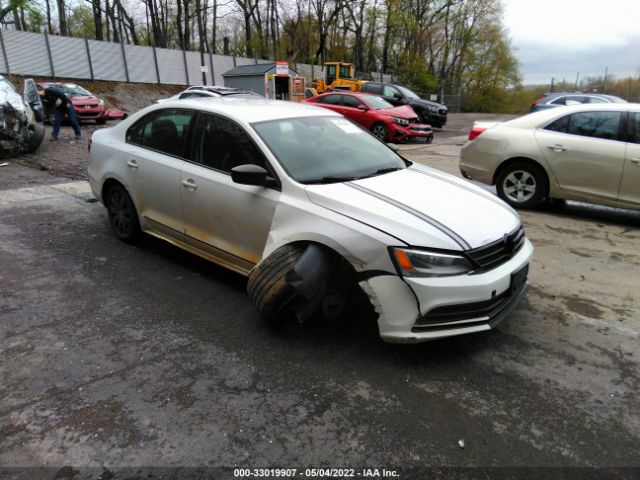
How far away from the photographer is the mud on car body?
1009 cm

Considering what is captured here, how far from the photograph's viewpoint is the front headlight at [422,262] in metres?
2.90

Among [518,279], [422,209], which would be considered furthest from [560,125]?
[422,209]

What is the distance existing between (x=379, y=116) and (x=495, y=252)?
499 inches

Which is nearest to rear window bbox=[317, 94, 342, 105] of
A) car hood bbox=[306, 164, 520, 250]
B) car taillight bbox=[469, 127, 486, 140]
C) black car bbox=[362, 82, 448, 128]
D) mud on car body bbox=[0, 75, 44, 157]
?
black car bbox=[362, 82, 448, 128]

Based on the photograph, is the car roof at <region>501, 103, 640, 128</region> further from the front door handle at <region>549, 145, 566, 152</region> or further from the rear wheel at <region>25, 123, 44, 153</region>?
the rear wheel at <region>25, 123, 44, 153</region>

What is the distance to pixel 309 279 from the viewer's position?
3119mm

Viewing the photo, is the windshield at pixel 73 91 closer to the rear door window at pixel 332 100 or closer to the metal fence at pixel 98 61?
the metal fence at pixel 98 61

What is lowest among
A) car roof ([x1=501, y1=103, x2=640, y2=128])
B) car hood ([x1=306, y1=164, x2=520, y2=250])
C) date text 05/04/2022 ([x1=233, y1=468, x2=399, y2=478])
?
date text 05/04/2022 ([x1=233, y1=468, x2=399, y2=478])

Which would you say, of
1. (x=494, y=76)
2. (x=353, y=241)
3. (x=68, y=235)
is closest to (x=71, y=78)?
(x=68, y=235)

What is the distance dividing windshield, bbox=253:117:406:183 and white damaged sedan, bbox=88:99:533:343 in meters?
0.01

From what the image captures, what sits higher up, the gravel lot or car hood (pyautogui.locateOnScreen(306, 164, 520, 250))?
car hood (pyautogui.locateOnScreen(306, 164, 520, 250))

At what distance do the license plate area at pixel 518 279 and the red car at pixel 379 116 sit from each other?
1200 cm

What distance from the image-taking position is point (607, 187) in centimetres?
612

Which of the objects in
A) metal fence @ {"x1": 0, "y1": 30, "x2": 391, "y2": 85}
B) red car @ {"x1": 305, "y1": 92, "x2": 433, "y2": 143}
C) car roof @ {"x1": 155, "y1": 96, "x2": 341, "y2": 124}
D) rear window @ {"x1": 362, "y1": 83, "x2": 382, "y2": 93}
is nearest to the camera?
car roof @ {"x1": 155, "y1": 96, "x2": 341, "y2": 124}
